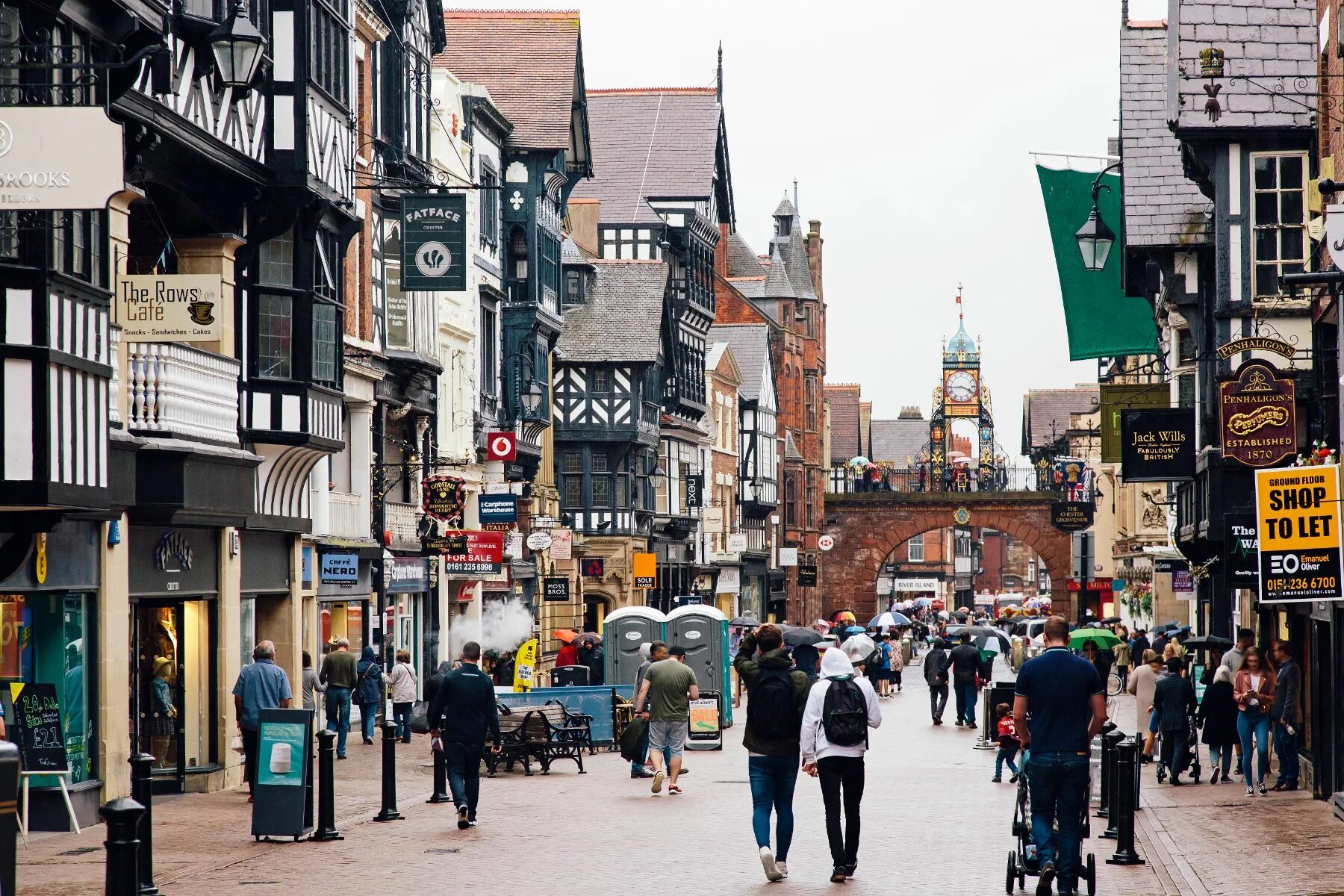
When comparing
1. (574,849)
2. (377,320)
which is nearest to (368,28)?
(377,320)

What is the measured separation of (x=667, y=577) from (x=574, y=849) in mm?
43831

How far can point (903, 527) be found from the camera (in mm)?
87688

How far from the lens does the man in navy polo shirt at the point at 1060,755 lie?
12.3 metres

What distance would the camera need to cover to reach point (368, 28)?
101ft

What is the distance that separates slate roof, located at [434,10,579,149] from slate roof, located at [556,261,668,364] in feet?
24.2

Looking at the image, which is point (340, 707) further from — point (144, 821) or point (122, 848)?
point (122, 848)

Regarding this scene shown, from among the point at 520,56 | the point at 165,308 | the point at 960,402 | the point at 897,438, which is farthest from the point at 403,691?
the point at 897,438

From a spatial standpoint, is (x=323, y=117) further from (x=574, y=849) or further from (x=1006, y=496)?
(x=1006, y=496)

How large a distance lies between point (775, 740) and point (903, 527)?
2931 inches

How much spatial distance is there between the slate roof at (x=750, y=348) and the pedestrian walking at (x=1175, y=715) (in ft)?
176

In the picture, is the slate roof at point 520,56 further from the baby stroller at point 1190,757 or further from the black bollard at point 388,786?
the black bollard at point 388,786

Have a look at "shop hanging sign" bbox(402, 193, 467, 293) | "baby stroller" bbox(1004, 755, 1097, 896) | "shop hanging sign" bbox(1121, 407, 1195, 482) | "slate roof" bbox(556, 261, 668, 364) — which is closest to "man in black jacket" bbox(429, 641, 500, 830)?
"baby stroller" bbox(1004, 755, 1097, 896)

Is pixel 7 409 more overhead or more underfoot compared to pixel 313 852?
more overhead

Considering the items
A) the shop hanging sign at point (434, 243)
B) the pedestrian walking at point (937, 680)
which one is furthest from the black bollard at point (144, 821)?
the pedestrian walking at point (937, 680)
